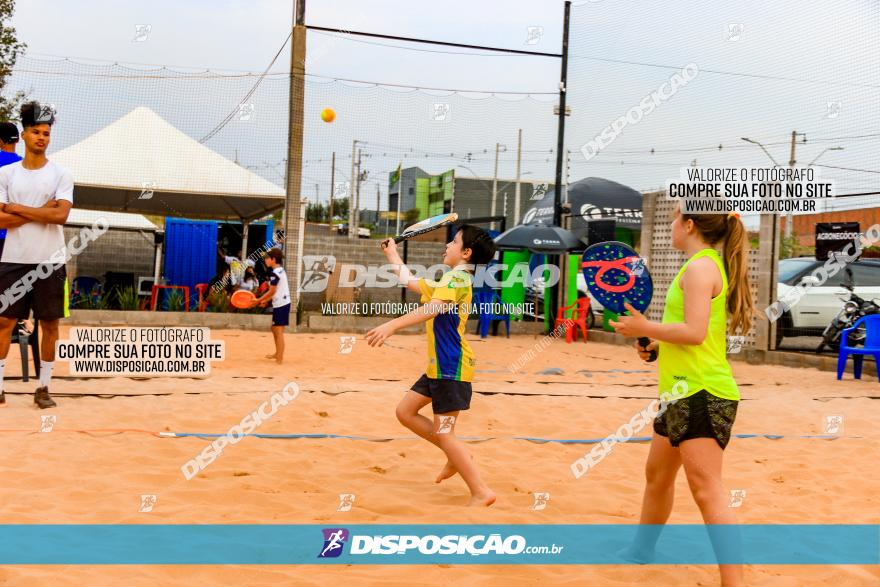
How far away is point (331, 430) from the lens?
17.1 ft

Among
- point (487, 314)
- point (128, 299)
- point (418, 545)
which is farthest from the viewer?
point (487, 314)

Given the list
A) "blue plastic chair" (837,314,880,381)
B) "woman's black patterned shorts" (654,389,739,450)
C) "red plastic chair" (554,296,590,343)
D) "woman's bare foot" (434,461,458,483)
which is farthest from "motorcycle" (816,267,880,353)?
"woman's black patterned shorts" (654,389,739,450)

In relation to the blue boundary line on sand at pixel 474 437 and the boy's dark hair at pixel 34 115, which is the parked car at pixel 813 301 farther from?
the boy's dark hair at pixel 34 115

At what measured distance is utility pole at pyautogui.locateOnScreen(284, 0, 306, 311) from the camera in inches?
476

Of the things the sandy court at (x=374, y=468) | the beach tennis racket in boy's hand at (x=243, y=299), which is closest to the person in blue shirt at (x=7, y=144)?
the sandy court at (x=374, y=468)

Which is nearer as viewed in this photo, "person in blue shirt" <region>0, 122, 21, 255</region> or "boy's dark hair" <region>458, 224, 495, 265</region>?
"boy's dark hair" <region>458, 224, 495, 265</region>

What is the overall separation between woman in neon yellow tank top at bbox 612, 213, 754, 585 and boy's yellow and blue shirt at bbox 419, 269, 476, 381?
1.11 meters

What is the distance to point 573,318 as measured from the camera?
1381 cm

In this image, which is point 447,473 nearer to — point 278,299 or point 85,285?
point 278,299

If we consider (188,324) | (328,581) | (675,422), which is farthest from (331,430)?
(188,324)

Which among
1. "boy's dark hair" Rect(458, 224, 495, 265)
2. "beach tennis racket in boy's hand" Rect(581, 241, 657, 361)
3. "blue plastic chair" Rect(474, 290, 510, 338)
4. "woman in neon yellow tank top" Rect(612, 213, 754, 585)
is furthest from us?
"blue plastic chair" Rect(474, 290, 510, 338)

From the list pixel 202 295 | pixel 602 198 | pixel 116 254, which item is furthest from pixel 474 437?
pixel 602 198

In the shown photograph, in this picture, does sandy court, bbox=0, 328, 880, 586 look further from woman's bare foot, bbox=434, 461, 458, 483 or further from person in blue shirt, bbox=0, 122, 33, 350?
person in blue shirt, bbox=0, 122, 33, 350

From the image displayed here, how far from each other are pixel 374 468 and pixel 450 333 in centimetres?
108
